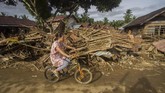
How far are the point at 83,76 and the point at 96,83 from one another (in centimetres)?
65

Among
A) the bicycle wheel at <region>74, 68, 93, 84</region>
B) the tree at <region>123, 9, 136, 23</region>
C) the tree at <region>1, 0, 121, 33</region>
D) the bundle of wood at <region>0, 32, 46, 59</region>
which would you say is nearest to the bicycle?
the bicycle wheel at <region>74, 68, 93, 84</region>

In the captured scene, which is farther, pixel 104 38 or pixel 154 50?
pixel 154 50

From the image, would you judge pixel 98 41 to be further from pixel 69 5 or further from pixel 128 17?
pixel 128 17

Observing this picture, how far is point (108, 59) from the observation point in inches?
430

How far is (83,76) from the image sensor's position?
7172 mm

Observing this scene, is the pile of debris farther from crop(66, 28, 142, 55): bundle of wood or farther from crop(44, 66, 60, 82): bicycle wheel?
crop(44, 66, 60, 82): bicycle wheel

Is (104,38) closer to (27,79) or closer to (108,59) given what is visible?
(108,59)

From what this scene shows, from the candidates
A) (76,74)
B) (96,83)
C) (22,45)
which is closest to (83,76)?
(76,74)

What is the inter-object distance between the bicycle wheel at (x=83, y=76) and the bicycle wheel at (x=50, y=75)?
2.54 ft

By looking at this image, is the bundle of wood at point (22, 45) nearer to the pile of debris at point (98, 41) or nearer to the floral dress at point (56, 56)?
the pile of debris at point (98, 41)

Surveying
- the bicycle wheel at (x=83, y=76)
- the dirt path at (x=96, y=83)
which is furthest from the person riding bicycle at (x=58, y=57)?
the dirt path at (x=96, y=83)

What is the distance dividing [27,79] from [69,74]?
6.13 feet

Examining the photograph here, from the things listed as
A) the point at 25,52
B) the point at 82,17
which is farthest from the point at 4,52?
the point at 82,17

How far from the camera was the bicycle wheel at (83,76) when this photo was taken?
716 cm
